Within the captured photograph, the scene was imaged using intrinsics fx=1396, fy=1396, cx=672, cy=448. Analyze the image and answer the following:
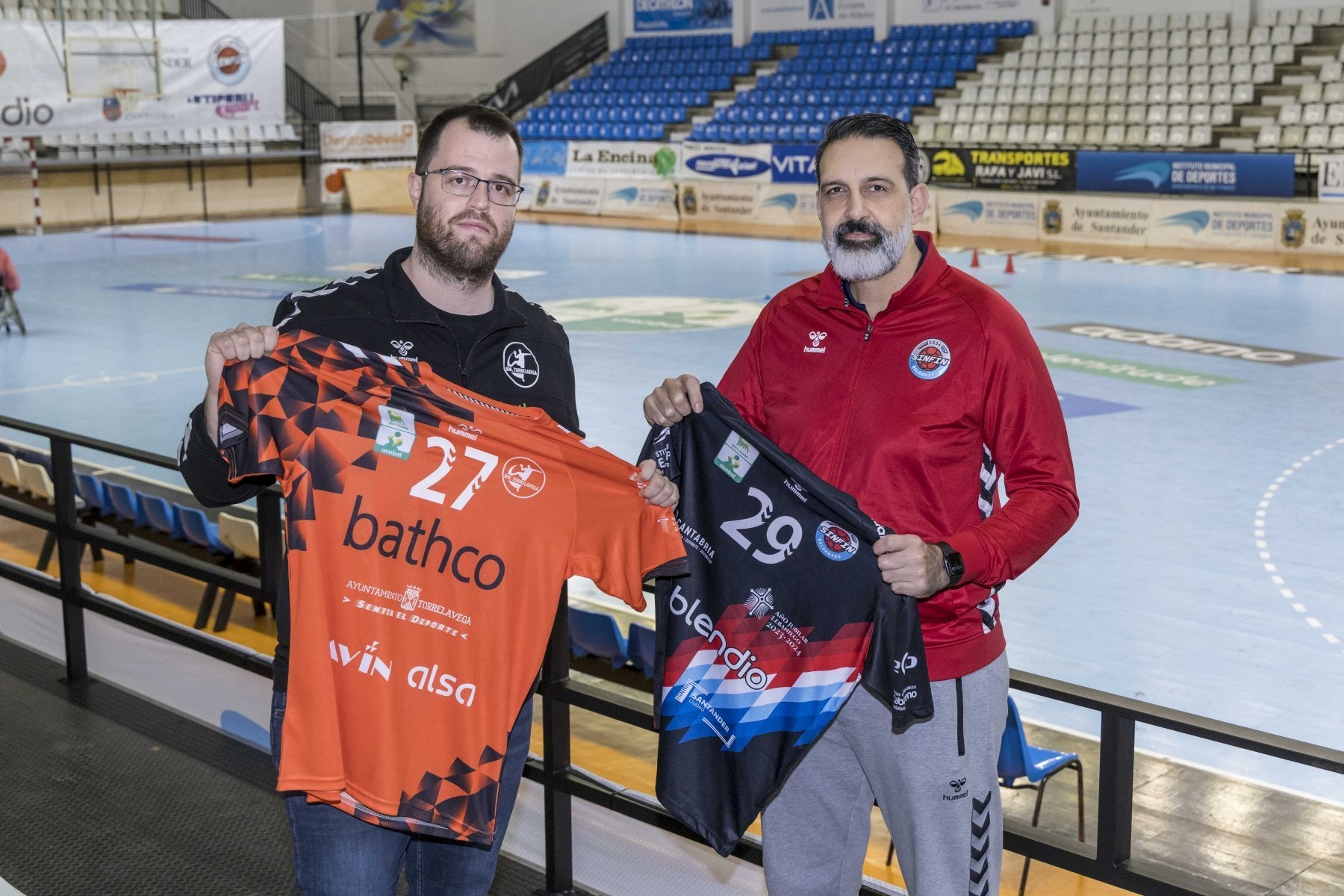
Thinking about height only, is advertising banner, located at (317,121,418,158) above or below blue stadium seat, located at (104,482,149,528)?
above

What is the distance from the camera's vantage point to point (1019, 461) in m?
2.68

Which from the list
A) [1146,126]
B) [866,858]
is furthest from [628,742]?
[1146,126]

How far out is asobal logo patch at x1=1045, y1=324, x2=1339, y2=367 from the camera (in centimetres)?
1334

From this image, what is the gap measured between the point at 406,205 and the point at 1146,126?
16427 mm

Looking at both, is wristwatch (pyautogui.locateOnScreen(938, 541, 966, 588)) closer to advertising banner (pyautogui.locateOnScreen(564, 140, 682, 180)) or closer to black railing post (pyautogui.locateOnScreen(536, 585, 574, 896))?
black railing post (pyautogui.locateOnScreen(536, 585, 574, 896))

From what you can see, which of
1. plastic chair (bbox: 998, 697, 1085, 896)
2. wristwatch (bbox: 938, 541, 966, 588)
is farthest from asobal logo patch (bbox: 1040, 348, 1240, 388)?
wristwatch (bbox: 938, 541, 966, 588)

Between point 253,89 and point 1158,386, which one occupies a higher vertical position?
point 253,89

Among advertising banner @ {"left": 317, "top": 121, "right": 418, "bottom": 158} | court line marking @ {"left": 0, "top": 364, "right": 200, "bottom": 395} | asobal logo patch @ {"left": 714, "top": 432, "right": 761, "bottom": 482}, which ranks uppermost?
advertising banner @ {"left": 317, "top": 121, "right": 418, "bottom": 158}

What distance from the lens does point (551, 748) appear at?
3857mm

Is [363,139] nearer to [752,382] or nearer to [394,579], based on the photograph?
[752,382]

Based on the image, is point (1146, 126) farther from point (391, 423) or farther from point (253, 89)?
point (391, 423)

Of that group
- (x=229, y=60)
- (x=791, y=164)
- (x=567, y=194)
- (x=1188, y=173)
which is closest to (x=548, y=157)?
(x=567, y=194)

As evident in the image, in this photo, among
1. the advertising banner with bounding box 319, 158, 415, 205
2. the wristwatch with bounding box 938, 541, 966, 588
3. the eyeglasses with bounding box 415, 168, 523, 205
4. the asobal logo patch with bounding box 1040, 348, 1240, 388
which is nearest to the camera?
the wristwatch with bounding box 938, 541, 966, 588

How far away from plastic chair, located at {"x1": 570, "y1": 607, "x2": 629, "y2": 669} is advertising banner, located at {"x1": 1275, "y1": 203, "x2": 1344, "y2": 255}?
61.3 ft
